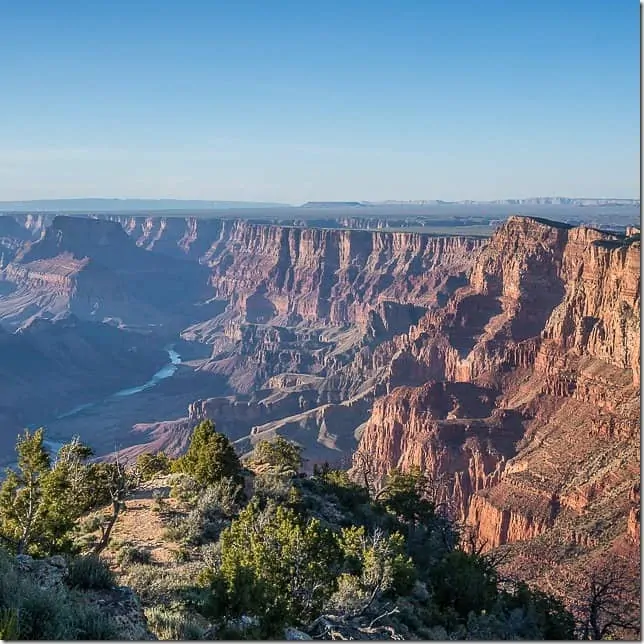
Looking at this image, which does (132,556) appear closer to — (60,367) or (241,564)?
(241,564)

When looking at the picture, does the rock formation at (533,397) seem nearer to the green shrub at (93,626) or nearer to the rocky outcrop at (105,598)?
the rocky outcrop at (105,598)

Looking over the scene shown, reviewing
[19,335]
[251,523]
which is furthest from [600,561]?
[19,335]

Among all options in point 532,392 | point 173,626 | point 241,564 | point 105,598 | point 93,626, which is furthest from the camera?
point 532,392

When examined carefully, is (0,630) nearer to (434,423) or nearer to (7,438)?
(434,423)

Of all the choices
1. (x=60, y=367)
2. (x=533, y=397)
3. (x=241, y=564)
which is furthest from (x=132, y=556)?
(x=60, y=367)

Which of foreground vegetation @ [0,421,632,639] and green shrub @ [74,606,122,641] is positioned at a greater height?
green shrub @ [74,606,122,641]

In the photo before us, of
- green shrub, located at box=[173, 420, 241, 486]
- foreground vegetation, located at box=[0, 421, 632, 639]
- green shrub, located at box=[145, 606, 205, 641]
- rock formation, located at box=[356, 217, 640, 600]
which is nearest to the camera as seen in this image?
green shrub, located at box=[145, 606, 205, 641]

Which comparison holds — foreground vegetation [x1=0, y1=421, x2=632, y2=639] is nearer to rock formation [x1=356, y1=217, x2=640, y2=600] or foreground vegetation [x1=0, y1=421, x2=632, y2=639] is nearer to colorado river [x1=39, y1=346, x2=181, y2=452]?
rock formation [x1=356, y1=217, x2=640, y2=600]

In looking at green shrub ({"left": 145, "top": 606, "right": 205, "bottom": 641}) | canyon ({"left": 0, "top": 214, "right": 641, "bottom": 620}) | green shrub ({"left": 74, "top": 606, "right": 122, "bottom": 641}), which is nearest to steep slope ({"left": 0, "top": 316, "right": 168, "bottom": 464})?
canyon ({"left": 0, "top": 214, "right": 641, "bottom": 620})
